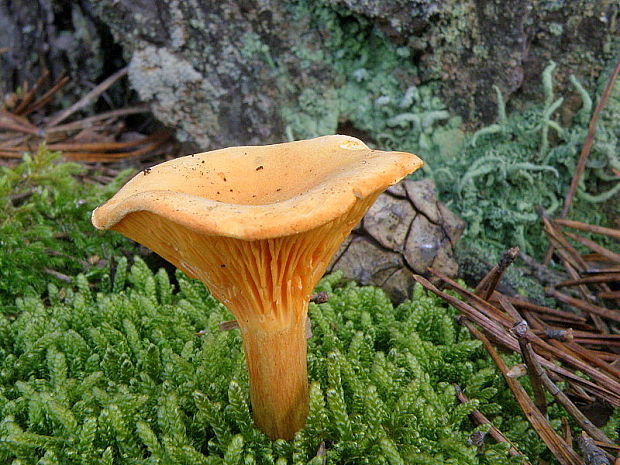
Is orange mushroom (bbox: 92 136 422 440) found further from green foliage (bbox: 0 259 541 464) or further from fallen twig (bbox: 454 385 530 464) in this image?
fallen twig (bbox: 454 385 530 464)

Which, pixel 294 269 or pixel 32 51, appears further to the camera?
pixel 32 51

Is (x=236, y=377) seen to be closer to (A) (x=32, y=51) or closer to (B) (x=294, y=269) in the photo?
(B) (x=294, y=269)

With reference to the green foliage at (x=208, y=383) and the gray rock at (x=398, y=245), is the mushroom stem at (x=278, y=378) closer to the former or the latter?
the green foliage at (x=208, y=383)

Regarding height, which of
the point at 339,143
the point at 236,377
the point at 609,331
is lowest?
the point at 609,331

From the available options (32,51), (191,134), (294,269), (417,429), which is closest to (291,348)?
(294,269)

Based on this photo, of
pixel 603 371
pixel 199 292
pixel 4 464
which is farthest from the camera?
pixel 199 292

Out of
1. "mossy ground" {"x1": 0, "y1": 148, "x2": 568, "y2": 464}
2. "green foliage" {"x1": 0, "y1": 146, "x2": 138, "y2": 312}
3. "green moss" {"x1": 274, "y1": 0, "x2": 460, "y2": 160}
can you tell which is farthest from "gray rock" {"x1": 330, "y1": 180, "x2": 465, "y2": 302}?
"green foliage" {"x1": 0, "y1": 146, "x2": 138, "y2": 312}

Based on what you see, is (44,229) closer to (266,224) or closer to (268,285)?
(268,285)
